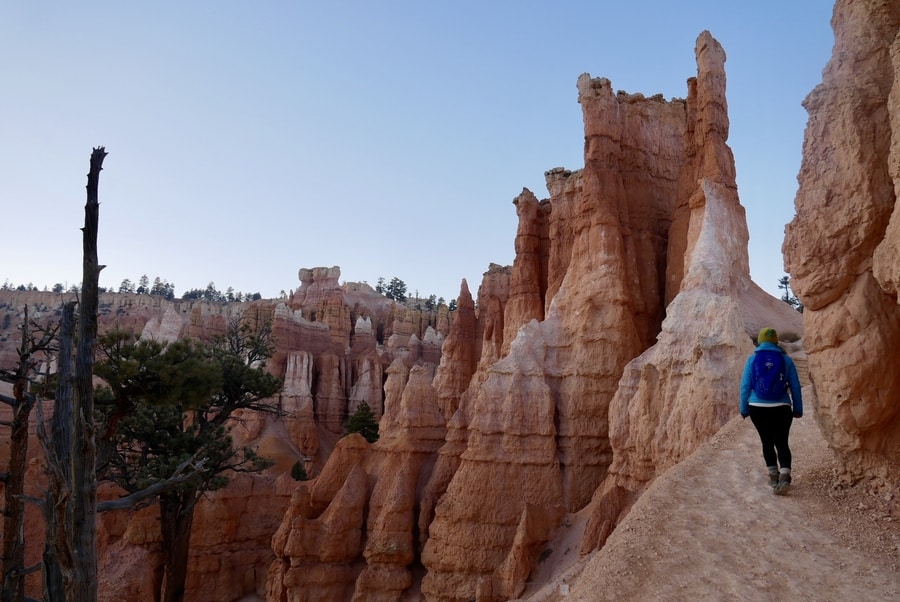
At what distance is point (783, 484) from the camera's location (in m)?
6.97

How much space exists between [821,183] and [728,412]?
24.2 ft

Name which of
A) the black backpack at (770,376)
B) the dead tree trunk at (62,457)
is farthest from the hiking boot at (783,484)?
the dead tree trunk at (62,457)

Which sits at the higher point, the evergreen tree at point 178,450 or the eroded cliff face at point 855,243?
the eroded cliff face at point 855,243

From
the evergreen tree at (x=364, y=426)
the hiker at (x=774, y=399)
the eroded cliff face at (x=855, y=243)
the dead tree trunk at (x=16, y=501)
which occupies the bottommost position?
the evergreen tree at (x=364, y=426)

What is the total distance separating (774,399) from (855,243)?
68.9 inches

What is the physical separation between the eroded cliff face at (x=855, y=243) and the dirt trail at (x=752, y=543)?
53 centimetres

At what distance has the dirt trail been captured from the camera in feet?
18.6

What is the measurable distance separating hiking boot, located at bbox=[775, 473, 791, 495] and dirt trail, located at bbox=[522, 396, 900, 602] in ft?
0.31

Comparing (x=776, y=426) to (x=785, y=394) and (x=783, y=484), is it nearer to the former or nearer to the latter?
(x=785, y=394)

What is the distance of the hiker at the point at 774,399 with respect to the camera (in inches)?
272

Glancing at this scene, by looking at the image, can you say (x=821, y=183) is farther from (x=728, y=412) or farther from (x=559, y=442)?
(x=559, y=442)

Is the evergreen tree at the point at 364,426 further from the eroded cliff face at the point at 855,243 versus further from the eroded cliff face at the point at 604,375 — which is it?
the eroded cliff face at the point at 855,243

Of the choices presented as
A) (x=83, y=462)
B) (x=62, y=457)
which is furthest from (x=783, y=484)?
(x=62, y=457)

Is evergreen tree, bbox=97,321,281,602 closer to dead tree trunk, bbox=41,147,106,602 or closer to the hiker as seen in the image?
dead tree trunk, bbox=41,147,106,602
